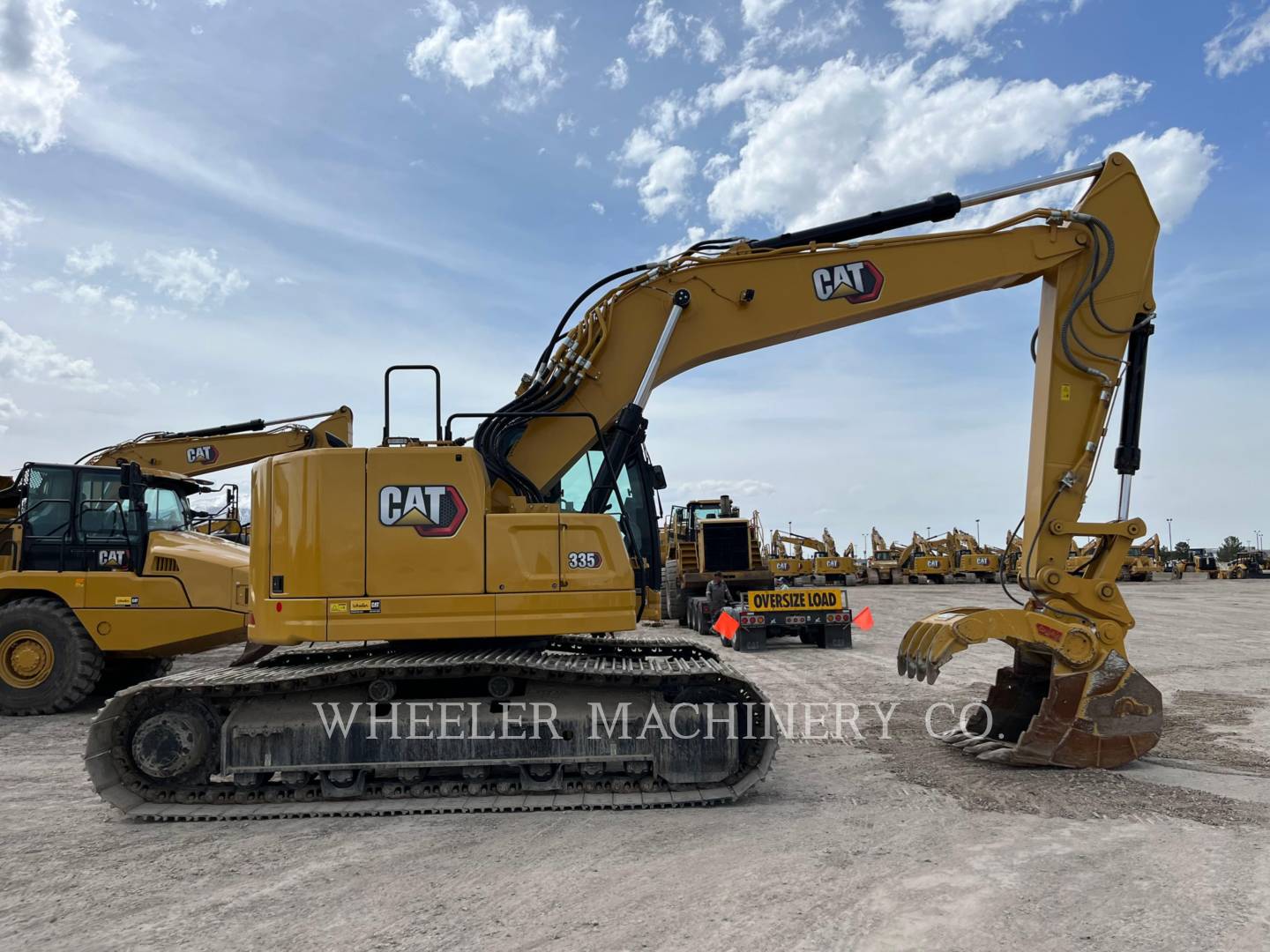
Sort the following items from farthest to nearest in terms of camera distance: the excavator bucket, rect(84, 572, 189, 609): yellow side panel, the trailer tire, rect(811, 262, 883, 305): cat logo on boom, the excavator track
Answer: rect(84, 572, 189, 609): yellow side panel < the trailer tire < rect(811, 262, 883, 305): cat logo on boom < the excavator bucket < the excavator track

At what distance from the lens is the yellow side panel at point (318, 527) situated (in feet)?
20.4

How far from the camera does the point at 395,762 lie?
6.27 meters

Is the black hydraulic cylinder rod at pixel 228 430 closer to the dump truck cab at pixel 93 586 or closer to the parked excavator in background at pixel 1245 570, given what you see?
the dump truck cab at pixel 93 586

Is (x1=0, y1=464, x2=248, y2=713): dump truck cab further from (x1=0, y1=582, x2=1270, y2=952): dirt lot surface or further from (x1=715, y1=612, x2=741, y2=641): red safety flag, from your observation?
(x1=715, y1=612, x2=741, y2=641): red safety flag

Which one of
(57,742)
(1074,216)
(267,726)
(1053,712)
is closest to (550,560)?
(267,726)

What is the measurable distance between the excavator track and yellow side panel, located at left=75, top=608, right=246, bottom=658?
4.68 metres

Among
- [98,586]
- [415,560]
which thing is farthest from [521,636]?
[98,586]

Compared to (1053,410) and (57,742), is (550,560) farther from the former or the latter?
(57,742)

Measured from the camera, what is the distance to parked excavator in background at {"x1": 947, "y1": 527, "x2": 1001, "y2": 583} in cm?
4409

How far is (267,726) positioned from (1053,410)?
667 centimetres

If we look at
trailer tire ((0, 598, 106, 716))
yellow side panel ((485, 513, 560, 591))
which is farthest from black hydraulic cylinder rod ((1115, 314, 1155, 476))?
trailer tire ((0, 598, 106, 716))

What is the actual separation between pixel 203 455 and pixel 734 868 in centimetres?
1516

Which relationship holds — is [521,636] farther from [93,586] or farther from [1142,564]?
[1142,564]
